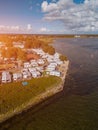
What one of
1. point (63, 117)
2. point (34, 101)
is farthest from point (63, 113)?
point (34, 101)

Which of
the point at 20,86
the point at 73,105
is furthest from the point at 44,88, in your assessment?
the point at 73,105

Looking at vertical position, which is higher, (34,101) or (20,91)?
(20,91)

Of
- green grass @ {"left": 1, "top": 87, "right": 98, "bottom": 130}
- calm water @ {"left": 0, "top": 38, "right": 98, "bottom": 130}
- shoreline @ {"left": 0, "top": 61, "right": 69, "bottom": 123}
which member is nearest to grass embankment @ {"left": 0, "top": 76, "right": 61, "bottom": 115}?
shoreline @ {"left": 0, "top": 61, "right": 69, "bottom": 123}

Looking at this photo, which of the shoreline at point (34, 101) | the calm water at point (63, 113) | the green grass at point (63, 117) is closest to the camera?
the green grass at point (63, 117)

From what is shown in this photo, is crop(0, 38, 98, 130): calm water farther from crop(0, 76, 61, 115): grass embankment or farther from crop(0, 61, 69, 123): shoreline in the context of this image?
crop(0, 76, 61, 115): grass embankment

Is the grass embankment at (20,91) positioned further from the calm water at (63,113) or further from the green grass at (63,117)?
the green grass at (63,117)

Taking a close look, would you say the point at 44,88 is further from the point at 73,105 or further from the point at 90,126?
the point at 90,126

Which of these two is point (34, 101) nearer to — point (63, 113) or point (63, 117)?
point (63, 113)

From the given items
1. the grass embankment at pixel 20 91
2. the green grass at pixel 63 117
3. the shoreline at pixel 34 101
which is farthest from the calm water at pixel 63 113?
the grass embankment at pixel 20 91

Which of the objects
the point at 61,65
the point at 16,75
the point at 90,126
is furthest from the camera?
the point at 61,65
